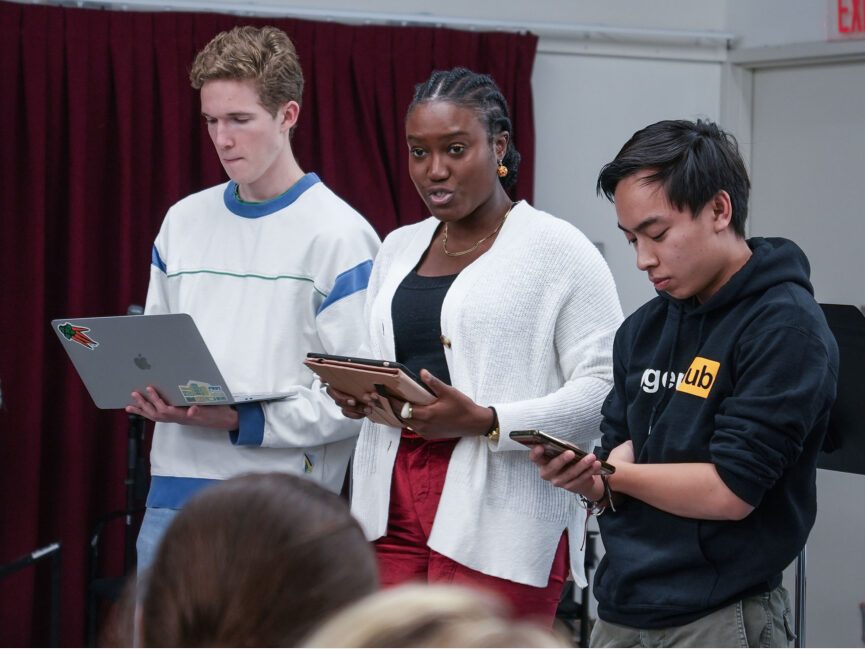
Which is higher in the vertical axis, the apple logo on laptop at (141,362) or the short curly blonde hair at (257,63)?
the short curly blonde hair at (257,63)

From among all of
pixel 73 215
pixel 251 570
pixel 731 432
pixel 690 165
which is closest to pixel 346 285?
pixel 690 165

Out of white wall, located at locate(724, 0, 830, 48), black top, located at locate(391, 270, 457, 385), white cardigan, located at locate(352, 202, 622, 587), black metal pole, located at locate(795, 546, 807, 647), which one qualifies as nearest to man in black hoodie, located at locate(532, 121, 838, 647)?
white cardigan, located at locate(352, 202, 622, 587)

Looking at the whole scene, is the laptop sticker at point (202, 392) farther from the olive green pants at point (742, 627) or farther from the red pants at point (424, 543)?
the olive green pants at point (742, 627)

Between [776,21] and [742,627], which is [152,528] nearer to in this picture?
[742,627]

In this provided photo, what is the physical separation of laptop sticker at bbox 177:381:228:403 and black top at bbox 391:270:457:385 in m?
0.39

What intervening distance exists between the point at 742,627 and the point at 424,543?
67cm

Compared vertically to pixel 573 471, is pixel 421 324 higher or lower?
higher

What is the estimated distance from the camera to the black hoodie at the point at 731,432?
5.41 feet

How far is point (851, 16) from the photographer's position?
4.30 metres

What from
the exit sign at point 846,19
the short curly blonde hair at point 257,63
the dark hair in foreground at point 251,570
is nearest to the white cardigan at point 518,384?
the short curly blonde hair at point 257,63

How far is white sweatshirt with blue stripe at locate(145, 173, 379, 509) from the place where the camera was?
243 centimetres

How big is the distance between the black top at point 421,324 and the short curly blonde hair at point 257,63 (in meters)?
0.58

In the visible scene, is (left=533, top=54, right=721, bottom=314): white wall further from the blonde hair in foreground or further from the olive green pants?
the blonde hair in foreground

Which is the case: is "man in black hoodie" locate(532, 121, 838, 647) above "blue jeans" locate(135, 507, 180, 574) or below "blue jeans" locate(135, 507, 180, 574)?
above
